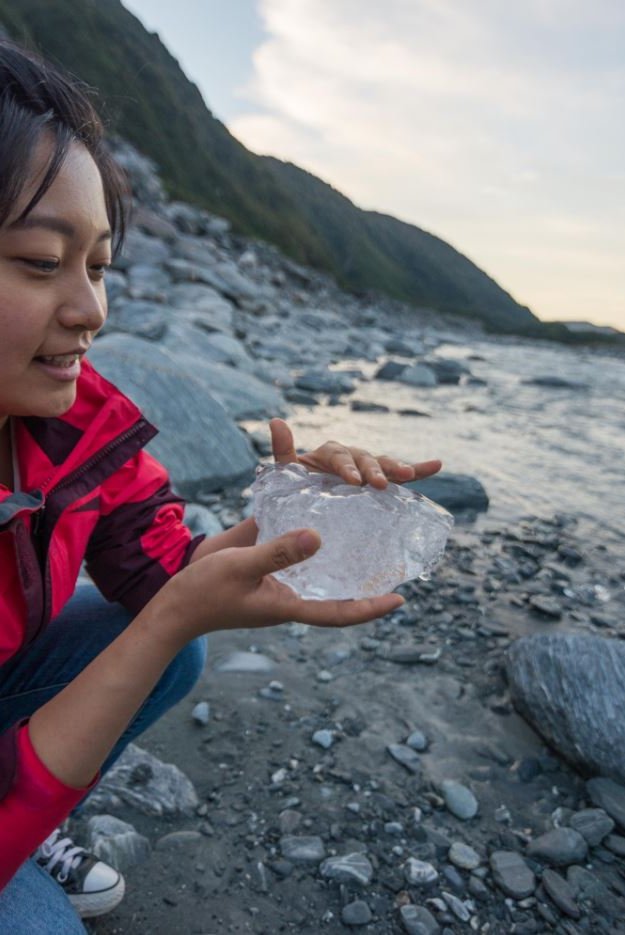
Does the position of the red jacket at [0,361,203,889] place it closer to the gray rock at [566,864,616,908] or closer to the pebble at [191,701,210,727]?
the pebble at [191,701,210,727]

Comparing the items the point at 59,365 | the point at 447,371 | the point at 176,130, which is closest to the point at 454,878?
the point at 59,365

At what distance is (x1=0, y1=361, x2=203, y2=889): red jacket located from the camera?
147cm

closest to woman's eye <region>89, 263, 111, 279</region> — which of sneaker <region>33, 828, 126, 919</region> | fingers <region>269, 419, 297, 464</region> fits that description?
fingers <region>269, 419, 297, 464</region>

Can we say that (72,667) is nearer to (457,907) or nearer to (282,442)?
(282,442)

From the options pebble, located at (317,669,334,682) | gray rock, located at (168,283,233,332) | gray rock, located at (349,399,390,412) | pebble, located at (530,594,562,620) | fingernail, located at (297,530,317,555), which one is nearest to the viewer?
fingernail, located at (297,530,317,555)

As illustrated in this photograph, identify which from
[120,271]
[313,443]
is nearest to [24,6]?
[120,271]

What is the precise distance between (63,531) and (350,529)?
85 cm

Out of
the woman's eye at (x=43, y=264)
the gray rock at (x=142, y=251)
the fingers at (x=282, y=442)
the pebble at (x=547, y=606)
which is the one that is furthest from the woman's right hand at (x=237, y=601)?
the gray rock at (x=142, y=251)

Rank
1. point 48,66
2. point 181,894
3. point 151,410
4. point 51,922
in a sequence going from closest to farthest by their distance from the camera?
point 51,922, point 48,66, point 181,894, point 151,410

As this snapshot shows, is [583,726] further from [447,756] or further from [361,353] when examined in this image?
[361,353]

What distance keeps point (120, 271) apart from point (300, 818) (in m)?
16.4

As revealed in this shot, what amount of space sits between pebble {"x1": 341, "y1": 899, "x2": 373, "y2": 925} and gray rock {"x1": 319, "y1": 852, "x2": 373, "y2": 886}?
78 millimetres

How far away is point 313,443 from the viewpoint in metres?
7.27

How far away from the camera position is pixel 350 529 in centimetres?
179
